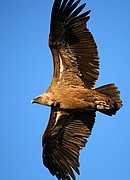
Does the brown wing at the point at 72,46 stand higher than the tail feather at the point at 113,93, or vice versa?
the brown wing at the point at 72,46

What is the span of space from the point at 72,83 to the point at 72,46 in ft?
3.09

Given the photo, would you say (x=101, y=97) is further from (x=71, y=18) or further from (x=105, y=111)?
(x=71, y=18)

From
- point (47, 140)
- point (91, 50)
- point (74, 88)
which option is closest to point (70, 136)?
point (47, 140)

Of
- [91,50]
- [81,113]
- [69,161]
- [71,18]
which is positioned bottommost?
[69,161]

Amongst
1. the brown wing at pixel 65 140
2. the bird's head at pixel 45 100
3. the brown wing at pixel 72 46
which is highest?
the brown wing at pixel 72 46

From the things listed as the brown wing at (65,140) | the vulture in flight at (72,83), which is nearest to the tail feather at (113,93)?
the vulture in flight at (72,83)

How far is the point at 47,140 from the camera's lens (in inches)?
474

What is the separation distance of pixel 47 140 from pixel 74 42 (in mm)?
2660

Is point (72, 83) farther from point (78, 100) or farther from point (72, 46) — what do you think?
point (72, 46)

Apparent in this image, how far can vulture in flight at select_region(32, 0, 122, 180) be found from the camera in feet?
36.6

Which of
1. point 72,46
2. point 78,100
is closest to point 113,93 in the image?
point 78,100

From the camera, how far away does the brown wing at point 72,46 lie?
437 inches

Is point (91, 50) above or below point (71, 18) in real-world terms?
below

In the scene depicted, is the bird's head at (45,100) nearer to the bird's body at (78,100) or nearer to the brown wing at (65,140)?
the bird's body at (78,100)
